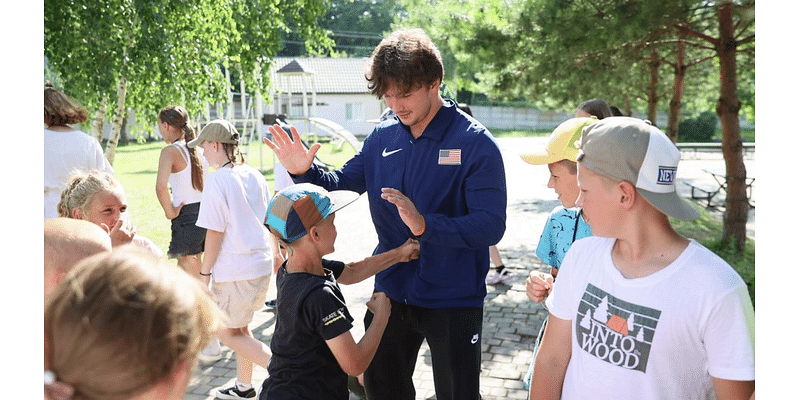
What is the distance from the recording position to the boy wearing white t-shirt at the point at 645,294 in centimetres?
192

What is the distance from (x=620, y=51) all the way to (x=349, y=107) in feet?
150

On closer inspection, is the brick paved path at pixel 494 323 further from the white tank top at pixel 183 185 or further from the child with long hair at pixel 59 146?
the child with long hair at pixel 59 146

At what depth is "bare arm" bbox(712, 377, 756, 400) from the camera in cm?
191

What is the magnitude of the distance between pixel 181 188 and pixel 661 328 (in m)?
5.19

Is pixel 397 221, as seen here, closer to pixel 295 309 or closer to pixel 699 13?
pixel 295 309

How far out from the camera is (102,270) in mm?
1401

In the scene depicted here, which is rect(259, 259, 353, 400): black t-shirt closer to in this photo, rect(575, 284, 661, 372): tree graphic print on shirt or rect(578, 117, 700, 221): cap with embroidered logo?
rect(575, 284, 661, 372): tree graphic print on shirt

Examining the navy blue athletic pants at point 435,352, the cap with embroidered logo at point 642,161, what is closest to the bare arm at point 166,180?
the navy blue athletic pants at point 435,352

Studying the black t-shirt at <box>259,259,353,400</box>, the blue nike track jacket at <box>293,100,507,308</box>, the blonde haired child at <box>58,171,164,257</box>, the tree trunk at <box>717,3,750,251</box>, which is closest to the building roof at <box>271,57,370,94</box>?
the tree trunk at <box>717,3,750,251</box>

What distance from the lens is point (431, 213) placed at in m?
3.19

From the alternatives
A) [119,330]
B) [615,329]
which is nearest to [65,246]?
[119,330]

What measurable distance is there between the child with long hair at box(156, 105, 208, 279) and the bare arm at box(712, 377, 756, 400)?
5044mm

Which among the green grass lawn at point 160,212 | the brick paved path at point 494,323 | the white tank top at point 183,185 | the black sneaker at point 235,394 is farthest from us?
the green grass lawn at point 160,212

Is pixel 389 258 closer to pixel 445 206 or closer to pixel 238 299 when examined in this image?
pixel 445 206
